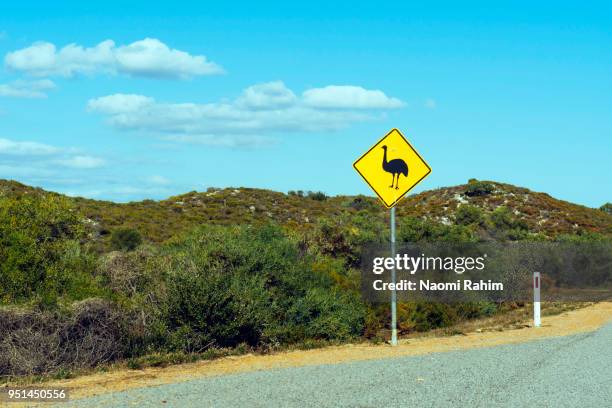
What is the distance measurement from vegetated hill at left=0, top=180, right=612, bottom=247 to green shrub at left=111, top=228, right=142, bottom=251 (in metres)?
3.59

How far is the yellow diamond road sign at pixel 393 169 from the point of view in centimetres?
1609

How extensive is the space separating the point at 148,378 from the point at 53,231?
6.58m

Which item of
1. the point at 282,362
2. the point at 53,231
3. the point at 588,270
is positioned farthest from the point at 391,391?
the point at 588,270

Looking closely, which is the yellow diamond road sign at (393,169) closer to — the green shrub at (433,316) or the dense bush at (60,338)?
the dense bush at (60,338)

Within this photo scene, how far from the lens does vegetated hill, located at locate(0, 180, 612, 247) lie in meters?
53.1

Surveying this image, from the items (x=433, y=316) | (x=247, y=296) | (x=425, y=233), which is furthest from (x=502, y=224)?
(x=247, y=296)

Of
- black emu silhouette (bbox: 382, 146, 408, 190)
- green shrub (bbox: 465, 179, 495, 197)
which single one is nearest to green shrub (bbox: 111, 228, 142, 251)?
black emu silhouette (bbox: 382, 146, 408, 190)

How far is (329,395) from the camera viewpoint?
10141mm

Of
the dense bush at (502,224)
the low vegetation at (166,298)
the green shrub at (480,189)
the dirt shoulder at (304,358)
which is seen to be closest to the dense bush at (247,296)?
the low vegetation at (166,298)

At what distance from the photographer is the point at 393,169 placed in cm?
1620

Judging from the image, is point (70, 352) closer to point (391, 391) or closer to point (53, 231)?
point (53, 231)

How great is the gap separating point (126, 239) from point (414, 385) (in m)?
31.0

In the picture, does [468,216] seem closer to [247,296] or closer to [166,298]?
[247,296]

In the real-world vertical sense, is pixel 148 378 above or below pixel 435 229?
below
